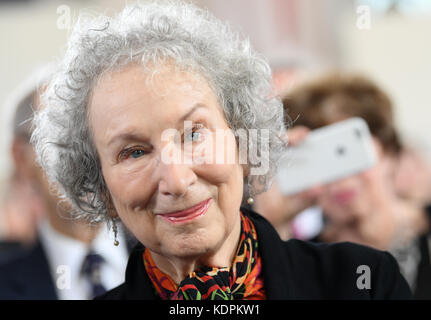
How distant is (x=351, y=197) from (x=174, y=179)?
130cm

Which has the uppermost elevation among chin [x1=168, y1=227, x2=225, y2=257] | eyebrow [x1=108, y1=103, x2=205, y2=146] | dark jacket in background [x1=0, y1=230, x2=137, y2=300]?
eyebrow [x1=108, y1=103, x2=205, y2=146]

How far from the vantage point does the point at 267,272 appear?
3.78ft

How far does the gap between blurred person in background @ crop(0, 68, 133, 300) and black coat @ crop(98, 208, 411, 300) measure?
0.62 meters

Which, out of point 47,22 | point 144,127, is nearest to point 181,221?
point 144,127

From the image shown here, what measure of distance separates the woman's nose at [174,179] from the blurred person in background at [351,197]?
1.04 m

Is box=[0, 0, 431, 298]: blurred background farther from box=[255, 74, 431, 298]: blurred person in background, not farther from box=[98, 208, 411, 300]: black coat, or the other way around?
box=[98, 208, 411, 300]: black coat

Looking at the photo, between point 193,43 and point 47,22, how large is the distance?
4.90 meters

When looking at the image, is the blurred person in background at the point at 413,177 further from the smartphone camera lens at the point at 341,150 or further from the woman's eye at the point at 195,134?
the woman's eye at the point at 195,134

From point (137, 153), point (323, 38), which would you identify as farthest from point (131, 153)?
point (323, 38)

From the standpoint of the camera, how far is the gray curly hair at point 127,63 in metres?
1.08

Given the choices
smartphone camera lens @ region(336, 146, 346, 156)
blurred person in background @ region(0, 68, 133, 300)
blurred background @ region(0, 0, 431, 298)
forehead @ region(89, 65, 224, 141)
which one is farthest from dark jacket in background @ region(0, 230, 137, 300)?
blurred background @ region(0, 0, 431, 298)

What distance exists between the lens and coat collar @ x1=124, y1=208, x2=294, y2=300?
1.14 metres
